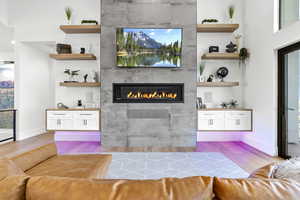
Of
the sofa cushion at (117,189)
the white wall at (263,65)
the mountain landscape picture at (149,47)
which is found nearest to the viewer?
the sofa cushion at (117,189)

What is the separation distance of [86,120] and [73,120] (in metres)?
0.30

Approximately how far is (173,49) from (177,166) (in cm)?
253

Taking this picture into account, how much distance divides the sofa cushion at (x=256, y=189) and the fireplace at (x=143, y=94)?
3647 mm

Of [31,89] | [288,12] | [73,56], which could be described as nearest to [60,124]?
[73,56]

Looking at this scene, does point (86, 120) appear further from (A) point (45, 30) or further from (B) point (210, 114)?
(B) point (210, 114)

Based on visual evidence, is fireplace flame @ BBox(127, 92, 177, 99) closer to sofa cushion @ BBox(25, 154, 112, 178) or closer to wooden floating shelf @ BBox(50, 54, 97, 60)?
wooden floating shelf @ BBox(50, 54, 97, 60)

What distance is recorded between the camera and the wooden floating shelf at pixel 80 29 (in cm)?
445

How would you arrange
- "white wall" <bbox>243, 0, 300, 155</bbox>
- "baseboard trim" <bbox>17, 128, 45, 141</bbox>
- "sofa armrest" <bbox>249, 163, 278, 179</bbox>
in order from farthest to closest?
"baseboard trim" <bbox>17, 128, 45, 141</bbox> < "white wall" <bbox>243, 0, 300, 155</bbox> < "sofa armrest" <bbox>249, 163, 278, 179</bbox>

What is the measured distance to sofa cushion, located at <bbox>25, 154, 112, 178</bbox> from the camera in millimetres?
1577

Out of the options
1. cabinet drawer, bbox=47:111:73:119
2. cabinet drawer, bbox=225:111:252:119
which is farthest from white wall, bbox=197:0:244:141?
cabinet drawer, bbox=47:111:73:119

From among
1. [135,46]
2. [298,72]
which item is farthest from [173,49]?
[298,72]

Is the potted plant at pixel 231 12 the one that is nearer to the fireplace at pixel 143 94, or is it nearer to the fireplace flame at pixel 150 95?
the fireplace at pixel 143 94

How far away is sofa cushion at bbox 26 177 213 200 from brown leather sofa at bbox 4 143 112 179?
0.87 meters

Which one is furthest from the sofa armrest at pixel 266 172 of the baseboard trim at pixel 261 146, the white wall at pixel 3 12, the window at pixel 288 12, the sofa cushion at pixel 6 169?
the white wall at pixel 3 12
